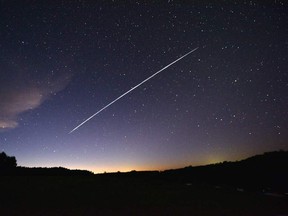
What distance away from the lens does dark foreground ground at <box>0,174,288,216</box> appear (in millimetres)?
10336

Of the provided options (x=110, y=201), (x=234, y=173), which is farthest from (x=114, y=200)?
(x=234, y=173)

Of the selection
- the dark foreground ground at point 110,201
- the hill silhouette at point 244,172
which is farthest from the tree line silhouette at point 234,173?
the dark foreground ground at point 110,201

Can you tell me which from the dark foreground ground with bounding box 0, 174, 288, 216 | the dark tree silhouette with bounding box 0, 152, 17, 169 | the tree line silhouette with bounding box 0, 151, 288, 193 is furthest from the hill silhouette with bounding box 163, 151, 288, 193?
the dark tree silhouette with bounding box 0, 152, 17, 169

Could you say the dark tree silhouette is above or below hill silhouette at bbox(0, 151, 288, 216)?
above

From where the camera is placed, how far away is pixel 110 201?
12.2m

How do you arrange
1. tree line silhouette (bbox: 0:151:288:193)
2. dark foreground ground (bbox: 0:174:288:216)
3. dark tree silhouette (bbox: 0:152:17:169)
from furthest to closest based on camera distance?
dark tree silhouette (bbox: 0:152:17:169)
tree line silhouette (bbox: 0:151:288:193)
dark foreground ground (bbox: 0:174:288:216)

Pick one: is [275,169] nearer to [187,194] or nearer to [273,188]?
[273,188]

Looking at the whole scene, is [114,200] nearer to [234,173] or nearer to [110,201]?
[110,201]

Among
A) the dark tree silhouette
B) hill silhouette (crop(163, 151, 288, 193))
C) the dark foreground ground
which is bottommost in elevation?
the dark foreground ground

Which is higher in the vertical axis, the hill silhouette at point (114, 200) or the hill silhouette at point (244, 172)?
the hill silhouette at point (244, 172)

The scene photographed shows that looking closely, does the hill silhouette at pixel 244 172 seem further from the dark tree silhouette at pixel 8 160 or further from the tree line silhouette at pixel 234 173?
the dark tree silhouette at pixel 8 160

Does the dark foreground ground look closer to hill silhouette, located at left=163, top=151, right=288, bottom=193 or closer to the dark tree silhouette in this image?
hill silhouette, located at left=163, top=151, right=288, bottom=193

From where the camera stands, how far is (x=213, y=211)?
35.7 ft

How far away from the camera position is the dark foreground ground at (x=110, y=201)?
10.3 metres
